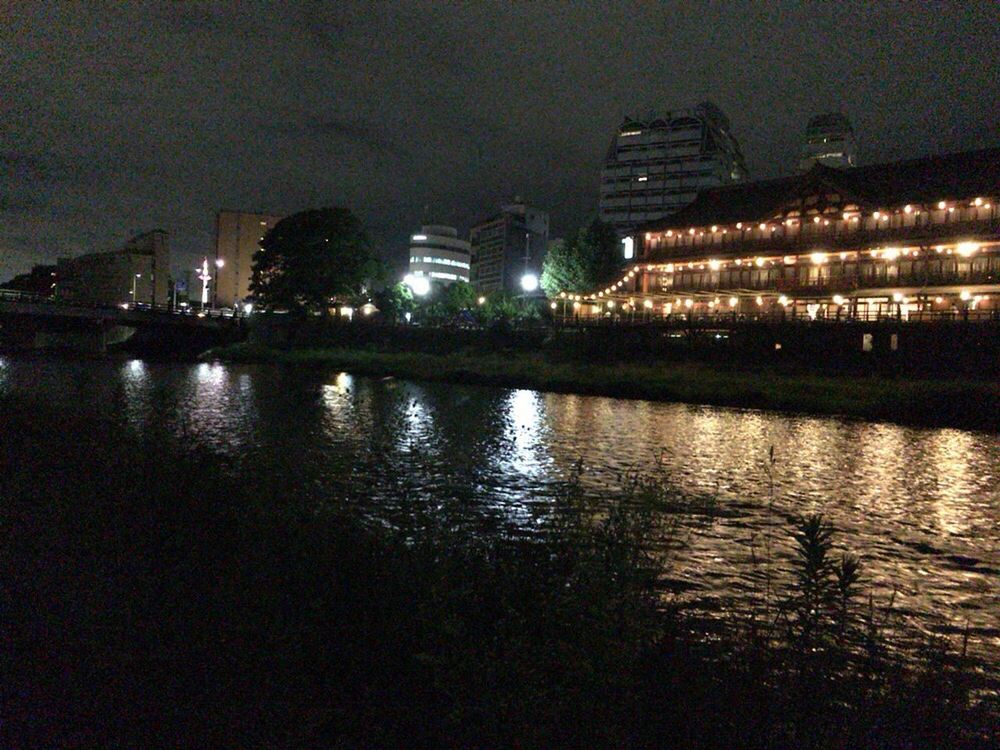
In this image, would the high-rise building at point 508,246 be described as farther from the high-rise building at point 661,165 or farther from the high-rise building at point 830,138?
the high-rise building at point 830,138

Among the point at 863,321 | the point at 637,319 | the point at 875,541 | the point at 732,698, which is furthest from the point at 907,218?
the point at 732,698

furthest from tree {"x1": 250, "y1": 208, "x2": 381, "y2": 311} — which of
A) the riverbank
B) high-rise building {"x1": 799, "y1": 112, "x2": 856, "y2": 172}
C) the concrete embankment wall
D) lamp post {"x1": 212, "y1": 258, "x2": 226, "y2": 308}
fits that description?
high-rise building {"x1": 799, "y1": 112, "x2": 856, "y2": 172}

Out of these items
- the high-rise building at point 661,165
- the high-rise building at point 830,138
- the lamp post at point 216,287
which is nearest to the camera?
the high-rise building at point 661,165

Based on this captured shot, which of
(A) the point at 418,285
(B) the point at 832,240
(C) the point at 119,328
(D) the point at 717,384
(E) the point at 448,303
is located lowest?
(D) the point at 717,384

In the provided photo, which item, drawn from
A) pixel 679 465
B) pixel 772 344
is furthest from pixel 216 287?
pixel 679 465

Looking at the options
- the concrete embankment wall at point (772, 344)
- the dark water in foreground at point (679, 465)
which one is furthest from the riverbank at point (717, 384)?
the dark water in foreground at point (679, 465)

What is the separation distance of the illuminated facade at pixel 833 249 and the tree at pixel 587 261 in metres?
4.97

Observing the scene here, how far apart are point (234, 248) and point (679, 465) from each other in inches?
5228

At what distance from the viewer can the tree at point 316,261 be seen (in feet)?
243

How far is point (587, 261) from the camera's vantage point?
78.2 metres

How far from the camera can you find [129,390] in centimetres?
3384

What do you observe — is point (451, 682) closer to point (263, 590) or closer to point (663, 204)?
point (263, 590)

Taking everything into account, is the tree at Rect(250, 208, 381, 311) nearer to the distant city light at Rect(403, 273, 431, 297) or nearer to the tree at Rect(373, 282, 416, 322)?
the tree at Rect(373, 282, 416, 322)

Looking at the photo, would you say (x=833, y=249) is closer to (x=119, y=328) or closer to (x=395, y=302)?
(x=395, y=302)
